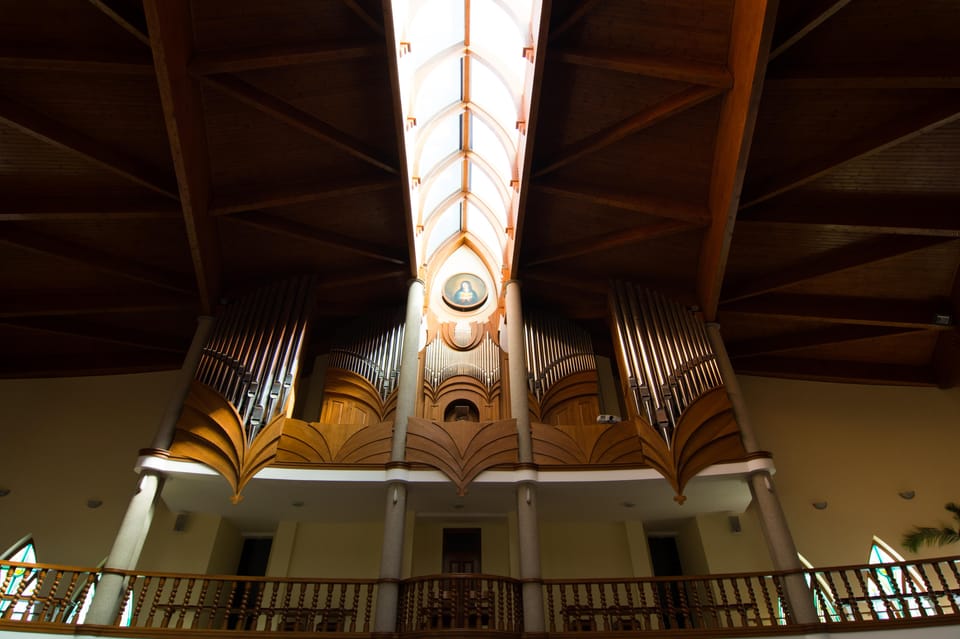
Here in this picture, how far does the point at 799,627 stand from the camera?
26.1ft

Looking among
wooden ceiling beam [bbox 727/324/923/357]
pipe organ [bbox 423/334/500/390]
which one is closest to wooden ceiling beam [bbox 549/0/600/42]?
pipe organ [bbox 423/334/500/390]

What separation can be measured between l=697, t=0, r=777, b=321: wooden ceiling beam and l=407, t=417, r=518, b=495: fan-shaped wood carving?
16.4 ft

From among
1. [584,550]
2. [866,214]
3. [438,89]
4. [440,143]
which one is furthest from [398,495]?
[866,214]

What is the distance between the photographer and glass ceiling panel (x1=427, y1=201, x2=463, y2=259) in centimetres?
1572

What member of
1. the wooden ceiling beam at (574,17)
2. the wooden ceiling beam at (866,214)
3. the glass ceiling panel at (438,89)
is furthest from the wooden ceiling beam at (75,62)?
the wooden ceiling beam at (866,214)

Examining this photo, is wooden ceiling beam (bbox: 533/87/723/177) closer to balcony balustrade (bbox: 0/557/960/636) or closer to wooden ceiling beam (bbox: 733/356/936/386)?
wooden ceiling beam (bbox: 733/356/936/386)

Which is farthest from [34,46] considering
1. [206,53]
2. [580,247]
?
[580,247]

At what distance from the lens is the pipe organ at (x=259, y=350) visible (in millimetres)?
10375

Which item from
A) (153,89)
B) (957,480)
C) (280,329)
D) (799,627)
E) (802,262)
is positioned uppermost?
(153,89)

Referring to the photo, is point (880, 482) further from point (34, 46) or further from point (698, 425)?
point (34, 46)

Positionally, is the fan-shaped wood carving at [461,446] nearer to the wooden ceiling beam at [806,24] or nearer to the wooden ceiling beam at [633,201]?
the wooden ceiling beam at [633,201]

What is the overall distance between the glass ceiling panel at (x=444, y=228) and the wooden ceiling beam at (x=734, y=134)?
691 centimetres

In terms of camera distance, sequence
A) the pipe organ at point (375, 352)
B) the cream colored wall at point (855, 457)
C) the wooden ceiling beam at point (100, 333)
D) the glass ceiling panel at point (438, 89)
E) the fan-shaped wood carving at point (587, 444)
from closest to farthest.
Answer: the fan-shaped wood carving at point (587, 444), the cream colored wall at point (855, 457), the pipe organ at point (375, 352), the wooden ceiling beam at point (100, 333), the glass ceiling panel at point (438, 89)

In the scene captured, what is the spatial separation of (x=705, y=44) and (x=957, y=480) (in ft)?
A: 32.9
